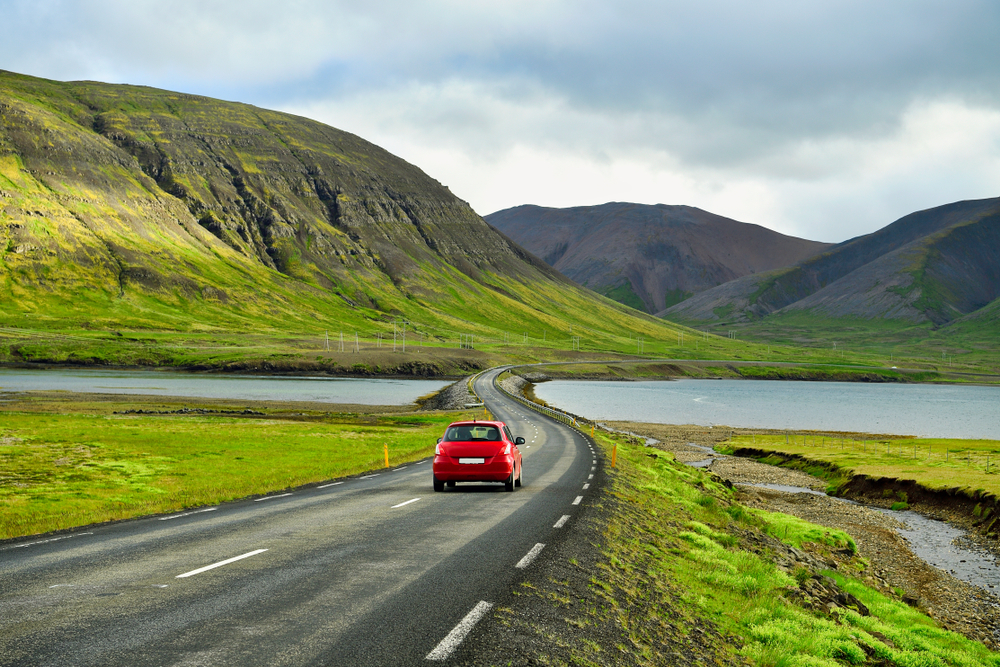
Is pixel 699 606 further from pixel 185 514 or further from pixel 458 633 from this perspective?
pixel 185 514

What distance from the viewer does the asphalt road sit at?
8.48 metres

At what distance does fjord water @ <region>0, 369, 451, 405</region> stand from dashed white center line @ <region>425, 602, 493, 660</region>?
112265mm

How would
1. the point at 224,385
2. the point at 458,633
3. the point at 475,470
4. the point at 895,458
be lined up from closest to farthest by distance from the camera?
the point at 458,633 → the point at 475,470 → the point at 895,458 → the point at 224,385

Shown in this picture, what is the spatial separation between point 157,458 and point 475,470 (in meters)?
26.1

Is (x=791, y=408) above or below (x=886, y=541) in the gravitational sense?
below

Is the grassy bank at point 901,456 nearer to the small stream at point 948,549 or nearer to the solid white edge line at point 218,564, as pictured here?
the small stream at point 948,549

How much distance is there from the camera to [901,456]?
62562 mm

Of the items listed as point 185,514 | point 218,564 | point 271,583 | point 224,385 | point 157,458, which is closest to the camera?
point 271,583

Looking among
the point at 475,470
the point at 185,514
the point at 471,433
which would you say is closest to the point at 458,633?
the point at 185,514

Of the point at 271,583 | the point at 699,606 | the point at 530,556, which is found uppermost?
the point at 271,583

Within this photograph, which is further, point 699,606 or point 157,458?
→ point 157,458

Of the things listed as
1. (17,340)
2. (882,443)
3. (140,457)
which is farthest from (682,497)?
(17,340)

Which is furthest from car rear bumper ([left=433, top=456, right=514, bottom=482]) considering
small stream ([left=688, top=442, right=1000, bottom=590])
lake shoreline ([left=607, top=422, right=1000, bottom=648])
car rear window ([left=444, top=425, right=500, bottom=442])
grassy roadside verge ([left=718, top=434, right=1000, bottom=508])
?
grassy roadside verge ([left=718, top=434, right=1000, bottom=508])

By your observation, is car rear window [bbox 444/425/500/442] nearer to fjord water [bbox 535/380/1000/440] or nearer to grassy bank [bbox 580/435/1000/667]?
grassy bank [bbox 580/435/1000/667]
